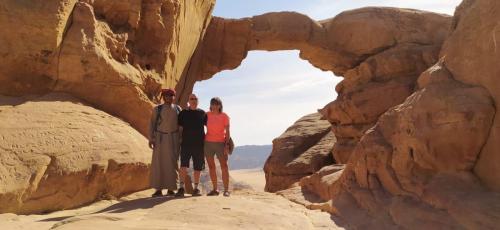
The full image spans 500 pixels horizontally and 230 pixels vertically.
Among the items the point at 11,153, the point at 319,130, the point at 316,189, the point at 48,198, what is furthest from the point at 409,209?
the point at 319,130

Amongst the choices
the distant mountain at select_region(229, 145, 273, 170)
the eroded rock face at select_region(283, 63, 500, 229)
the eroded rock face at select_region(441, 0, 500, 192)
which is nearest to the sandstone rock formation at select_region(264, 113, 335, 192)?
the eroded rock face at select_region(283, 63, 500, 229)

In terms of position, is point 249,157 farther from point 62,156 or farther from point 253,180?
point 62,156

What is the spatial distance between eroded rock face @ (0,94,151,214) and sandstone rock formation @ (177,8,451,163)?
6.66 m

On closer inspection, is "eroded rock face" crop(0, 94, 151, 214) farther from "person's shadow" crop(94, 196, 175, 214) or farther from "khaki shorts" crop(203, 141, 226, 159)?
"khaki shorts" crop(203, 141, 226, 159)

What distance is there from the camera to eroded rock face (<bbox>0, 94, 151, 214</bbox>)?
480cm

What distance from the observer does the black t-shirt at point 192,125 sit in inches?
201

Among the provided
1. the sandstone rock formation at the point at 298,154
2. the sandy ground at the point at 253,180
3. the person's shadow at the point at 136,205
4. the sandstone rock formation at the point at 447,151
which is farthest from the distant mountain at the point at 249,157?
the person's shadow at the point at 136,205

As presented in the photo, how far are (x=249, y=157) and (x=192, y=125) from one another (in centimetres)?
10351

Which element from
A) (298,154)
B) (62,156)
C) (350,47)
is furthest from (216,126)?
(298,154)

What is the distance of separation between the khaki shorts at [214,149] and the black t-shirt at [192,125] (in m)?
0.17

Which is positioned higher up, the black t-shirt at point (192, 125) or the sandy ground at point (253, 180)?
the black t-shirt at point (192, 125)

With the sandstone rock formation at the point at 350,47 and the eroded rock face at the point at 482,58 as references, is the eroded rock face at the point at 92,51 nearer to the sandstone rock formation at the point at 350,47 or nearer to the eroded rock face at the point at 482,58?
the sandstone rock formation at the point at 350,47

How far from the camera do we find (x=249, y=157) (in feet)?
355

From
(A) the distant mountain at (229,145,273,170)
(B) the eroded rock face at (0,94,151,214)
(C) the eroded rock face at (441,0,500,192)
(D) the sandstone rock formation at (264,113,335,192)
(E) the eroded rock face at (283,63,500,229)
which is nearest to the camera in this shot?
(E) the eroded rock face at (283,63,500,229)
